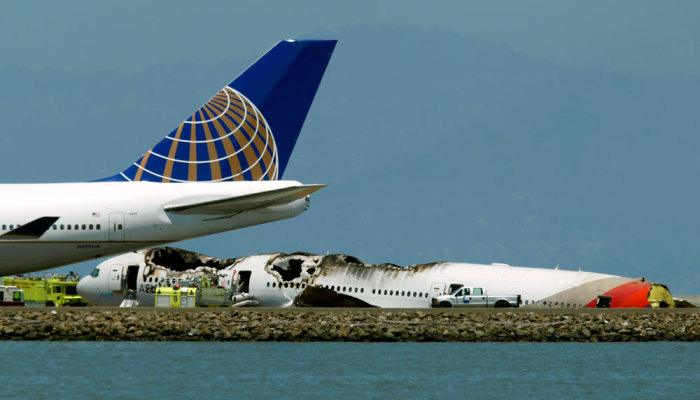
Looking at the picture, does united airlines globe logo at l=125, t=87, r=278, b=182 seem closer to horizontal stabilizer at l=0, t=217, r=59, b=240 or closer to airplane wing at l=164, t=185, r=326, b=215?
airplane wing at l=164, t=185, r=326, b=215

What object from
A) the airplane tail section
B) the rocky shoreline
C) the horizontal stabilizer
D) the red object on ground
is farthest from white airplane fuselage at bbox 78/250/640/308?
the horizontal stabilizer

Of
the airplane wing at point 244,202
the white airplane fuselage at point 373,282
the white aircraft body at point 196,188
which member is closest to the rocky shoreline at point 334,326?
the white aircraft body at point 196,188

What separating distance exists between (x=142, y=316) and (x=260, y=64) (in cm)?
1305

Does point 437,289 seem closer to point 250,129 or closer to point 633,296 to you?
point 633,296

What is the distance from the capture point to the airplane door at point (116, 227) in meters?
53.4

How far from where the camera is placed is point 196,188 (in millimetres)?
54469

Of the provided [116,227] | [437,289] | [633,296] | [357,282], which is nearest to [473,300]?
[437,289]

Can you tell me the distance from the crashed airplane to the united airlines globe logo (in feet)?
45.9

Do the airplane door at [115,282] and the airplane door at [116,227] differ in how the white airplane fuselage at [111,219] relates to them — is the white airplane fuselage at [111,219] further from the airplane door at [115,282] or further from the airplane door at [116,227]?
the airplane door at [115,282]

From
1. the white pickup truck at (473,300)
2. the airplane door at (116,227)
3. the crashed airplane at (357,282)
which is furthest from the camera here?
A: the crashed airplane at (357,282)

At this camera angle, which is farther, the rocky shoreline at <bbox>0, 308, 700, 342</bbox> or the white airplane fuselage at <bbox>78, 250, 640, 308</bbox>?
the white airplane fuselage at <bbox>78, 250, 640, 308</bbox>

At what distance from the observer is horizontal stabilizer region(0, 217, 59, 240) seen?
176 ft
